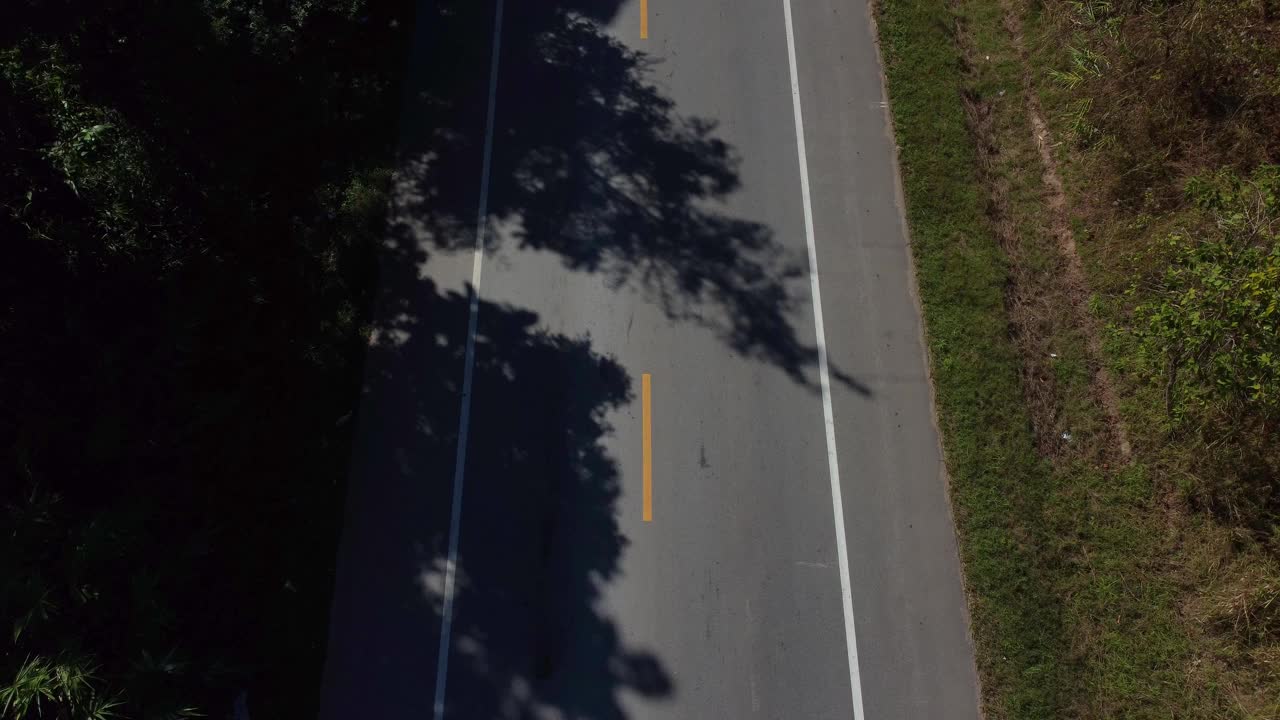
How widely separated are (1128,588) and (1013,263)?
4603 millimetres

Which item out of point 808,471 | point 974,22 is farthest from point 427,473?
point 974,22

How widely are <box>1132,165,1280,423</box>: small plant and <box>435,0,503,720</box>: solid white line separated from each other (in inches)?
341

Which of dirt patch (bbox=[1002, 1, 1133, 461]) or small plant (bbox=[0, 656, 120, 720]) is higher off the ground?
dirt patch (bbox=[1002, 1, 1133, 461])

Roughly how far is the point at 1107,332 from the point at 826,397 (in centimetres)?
393

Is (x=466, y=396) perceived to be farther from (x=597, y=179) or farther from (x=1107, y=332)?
(x=1107, y=332)

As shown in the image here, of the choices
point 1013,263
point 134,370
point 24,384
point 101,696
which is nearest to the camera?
point 101,696

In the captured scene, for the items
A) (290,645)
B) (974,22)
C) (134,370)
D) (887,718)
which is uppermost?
(974,22)

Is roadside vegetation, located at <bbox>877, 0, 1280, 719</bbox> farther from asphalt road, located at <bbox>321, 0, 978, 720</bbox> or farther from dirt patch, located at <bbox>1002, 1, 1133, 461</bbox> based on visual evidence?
asphalt road, located at <bbox>321, 0, 978, 720</bbox>

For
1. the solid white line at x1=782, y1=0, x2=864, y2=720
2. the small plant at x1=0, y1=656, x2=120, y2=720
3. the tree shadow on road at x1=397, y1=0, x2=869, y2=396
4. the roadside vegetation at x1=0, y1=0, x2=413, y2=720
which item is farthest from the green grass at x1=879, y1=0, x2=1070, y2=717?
the small plant at x1=0, y1=656, x2=120, y2=720

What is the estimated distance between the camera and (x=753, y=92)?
1348 centimetres

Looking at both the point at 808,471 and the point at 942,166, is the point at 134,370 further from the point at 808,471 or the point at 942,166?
the point at 942,166

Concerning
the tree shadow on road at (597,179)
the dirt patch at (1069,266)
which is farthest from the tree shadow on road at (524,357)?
the dirt patch at (1069,266)

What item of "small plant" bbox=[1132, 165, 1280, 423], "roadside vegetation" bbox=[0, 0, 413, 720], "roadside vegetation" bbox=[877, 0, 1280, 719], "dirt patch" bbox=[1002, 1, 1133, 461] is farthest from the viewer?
"dirt patch" bbox=[1002, 1, 1133, 461]

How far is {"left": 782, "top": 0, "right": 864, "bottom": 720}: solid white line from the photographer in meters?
10.1
